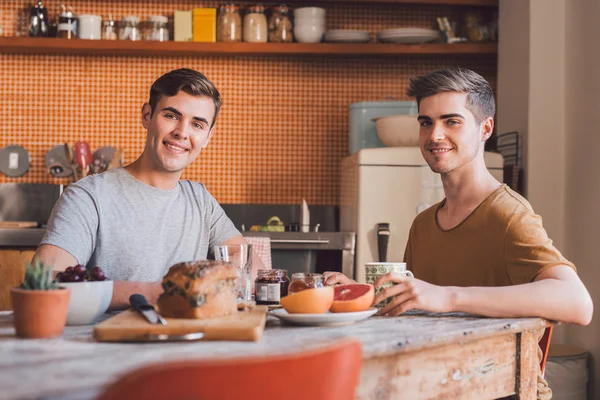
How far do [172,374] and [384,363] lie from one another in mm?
526

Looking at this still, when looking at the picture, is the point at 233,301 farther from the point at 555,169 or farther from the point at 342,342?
the point at 555,169

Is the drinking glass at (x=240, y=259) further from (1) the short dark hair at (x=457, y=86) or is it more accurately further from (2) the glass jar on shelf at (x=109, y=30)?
(2) the glass jar on shelf at (x=109, y=30)

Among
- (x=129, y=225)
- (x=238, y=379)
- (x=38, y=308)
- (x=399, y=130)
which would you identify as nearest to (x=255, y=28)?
(x=399, y=130)

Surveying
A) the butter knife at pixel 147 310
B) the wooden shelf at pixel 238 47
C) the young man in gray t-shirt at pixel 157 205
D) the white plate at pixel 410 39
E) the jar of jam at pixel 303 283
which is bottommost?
the butter knife at pixel 147 310

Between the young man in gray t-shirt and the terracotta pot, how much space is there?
797mm

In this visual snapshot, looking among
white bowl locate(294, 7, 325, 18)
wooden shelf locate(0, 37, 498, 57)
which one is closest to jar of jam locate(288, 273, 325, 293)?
wooden shelf locate(0, 37, 498, 57)

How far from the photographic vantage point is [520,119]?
380 centimetres

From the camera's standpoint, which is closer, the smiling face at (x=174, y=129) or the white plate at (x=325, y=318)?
the white plate at (x=325, y=318)

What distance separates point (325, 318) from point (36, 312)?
1.59 feet

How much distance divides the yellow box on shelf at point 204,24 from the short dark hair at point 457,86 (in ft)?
7.66

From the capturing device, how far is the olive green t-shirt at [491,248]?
5.48 ft

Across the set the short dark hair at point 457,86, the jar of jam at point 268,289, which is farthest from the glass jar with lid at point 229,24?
the jar of jam at point 268,289

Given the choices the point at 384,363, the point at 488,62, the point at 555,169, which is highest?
the point at 488,62

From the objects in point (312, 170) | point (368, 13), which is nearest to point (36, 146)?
point (312, 170)
